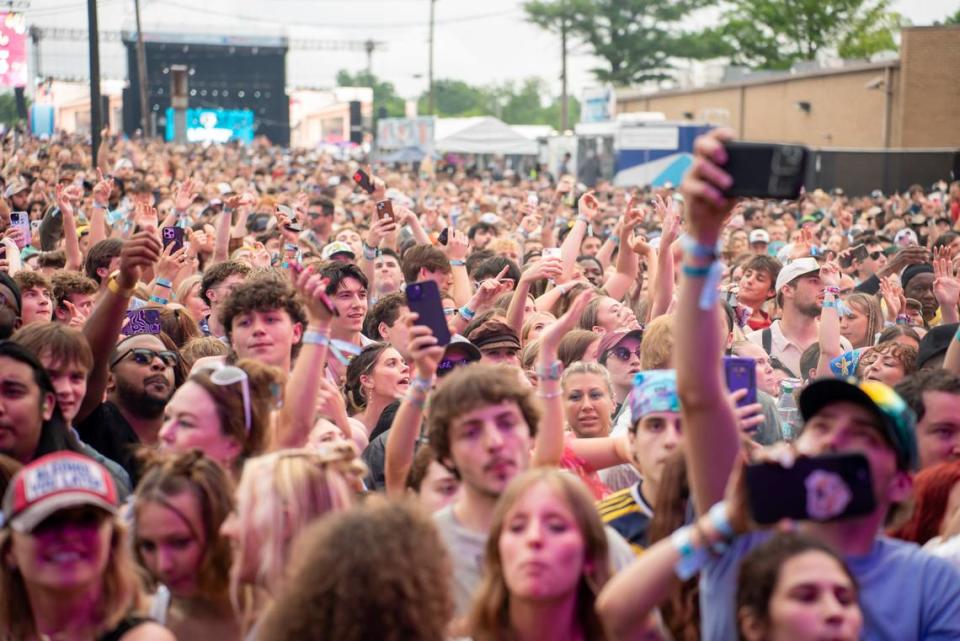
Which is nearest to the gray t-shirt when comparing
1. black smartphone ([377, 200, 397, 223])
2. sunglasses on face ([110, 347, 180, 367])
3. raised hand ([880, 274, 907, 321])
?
sunglasses on face ([110, 347, 180, 367])

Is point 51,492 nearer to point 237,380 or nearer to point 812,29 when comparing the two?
point 237,380

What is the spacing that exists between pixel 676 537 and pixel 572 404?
10.8 ft

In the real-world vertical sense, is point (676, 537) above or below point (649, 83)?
below

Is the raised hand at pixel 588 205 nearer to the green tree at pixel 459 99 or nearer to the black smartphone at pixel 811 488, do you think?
the black smartphone at pixel 811 488

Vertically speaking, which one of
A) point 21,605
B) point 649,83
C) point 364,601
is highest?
point 649,83

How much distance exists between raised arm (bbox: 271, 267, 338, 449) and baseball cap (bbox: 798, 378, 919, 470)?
6.43ft

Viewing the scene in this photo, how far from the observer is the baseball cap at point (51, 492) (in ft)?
12.3

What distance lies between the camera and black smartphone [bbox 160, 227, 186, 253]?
9679mm

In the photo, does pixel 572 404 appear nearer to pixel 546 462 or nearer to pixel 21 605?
pixel 546 462

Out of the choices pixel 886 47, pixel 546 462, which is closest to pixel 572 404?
pixel 546 462

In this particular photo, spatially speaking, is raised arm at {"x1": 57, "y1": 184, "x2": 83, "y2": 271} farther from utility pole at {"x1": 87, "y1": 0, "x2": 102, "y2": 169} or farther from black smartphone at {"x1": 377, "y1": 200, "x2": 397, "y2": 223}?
utility pole at {"x1": 87, "y1": 0, "x2": 102, "y2": 169}

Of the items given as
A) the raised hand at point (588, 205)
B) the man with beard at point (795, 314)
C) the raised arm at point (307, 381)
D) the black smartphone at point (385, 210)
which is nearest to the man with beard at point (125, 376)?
the raised arm at point (307, 381)

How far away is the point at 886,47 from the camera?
65312mm

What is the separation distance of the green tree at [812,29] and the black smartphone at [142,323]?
197 ft
